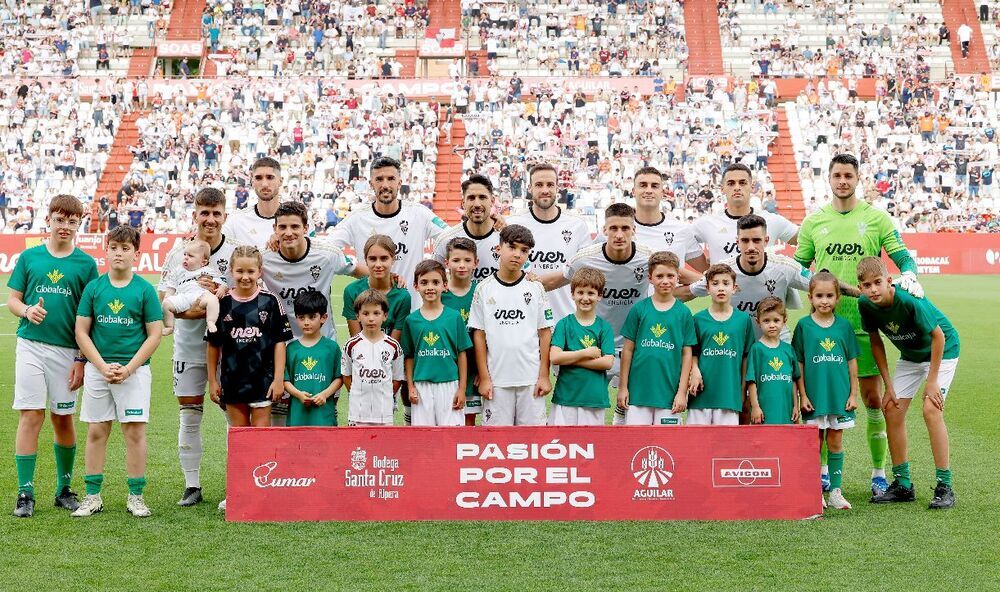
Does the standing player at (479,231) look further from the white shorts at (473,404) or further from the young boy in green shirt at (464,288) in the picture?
the white shorts at (473,404)

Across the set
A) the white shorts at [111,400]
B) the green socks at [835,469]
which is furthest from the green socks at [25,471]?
the green socks at [835,469]

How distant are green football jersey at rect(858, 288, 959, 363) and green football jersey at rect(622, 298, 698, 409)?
1.21 meters

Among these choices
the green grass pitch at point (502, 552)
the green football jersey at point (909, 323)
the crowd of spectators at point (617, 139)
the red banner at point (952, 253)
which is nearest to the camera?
the green grass pitch at point (502, 552)

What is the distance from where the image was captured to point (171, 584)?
17.9 ft

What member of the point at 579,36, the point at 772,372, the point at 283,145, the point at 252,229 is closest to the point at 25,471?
the point at 252,229

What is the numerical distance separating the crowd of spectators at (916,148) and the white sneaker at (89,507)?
3009cm

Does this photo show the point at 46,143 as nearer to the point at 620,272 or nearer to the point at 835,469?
the point at 620,272

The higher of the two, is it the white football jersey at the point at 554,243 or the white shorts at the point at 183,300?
the white football jersey at the point at 554,243

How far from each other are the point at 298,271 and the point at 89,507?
207cm

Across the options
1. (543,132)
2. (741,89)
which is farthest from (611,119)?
(741,89)

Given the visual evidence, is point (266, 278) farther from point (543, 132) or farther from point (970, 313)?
point (543, 132)

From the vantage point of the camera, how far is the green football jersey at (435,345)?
735 cm

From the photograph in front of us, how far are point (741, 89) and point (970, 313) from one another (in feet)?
63.7

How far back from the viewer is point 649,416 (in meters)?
7.47
